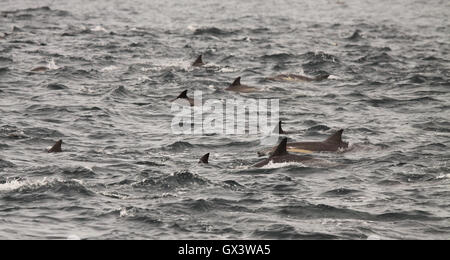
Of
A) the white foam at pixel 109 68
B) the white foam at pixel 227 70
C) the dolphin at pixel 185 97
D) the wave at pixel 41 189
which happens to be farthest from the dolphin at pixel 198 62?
the wave at pixel 41 189

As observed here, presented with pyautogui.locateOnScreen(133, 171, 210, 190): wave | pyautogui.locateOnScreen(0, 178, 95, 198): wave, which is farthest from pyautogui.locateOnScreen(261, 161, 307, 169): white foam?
pyautogui.locateOnScreen(0, 178, 95, 198): wave

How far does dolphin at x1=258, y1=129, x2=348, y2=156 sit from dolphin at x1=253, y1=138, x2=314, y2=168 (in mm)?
926

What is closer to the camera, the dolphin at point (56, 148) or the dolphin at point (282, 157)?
the dolphin at point (282, 157)

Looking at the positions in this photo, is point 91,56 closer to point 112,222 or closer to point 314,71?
point 314,71

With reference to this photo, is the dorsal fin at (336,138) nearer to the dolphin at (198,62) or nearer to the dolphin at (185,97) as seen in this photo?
the dolphin at (185,97)

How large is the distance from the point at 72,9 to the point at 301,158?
150 feet

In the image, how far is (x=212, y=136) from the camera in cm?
2839

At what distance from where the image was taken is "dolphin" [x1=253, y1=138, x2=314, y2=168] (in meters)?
A: 24.1

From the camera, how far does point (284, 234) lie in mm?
18375

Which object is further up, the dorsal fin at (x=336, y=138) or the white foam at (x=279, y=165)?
the dorsal fin at (x=336, y=138)

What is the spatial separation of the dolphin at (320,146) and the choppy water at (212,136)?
1.84 feet

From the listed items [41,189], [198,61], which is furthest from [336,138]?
[198,61]

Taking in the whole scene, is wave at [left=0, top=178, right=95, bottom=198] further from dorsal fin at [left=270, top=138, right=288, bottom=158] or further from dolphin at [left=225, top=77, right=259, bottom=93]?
dolphin at [left=225, top=77, right=259, bottom=93]

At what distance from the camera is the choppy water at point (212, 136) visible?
19.4 meters
